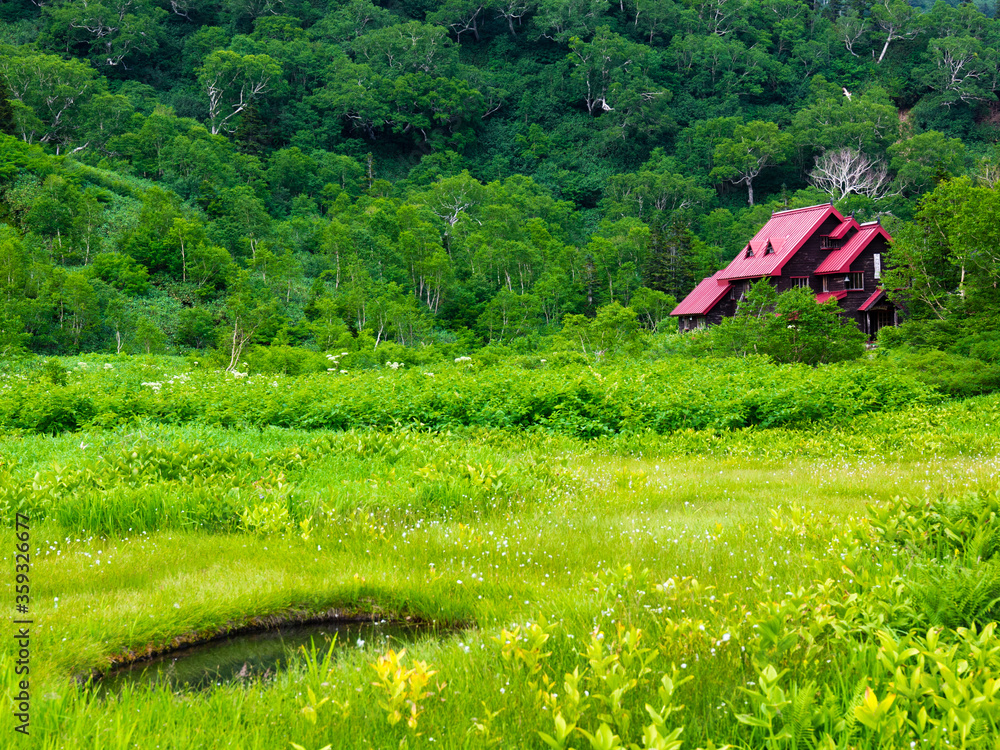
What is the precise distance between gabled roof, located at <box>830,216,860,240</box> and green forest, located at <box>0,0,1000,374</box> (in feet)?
13.2

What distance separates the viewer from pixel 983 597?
3.22m

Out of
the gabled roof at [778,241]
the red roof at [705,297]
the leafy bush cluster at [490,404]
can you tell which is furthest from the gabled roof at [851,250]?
the leafy bush cluster at [490,404]

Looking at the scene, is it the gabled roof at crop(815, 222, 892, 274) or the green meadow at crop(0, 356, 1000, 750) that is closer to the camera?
the green meadow at crop(0, 356, 1000, 750)

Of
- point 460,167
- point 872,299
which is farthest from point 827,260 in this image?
point 460,167

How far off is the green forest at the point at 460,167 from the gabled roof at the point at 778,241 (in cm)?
536

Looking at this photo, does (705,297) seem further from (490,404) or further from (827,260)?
(490,404)

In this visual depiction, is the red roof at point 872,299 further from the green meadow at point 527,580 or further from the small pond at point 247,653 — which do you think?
the small pond at point 247,653

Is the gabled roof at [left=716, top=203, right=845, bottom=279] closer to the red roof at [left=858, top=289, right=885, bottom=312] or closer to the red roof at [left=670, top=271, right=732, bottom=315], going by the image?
the red roof at [left=670, top=271, right=732, bottom=315]

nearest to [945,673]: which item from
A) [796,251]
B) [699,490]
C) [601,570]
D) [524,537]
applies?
[601,570]

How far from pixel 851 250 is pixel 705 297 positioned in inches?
372

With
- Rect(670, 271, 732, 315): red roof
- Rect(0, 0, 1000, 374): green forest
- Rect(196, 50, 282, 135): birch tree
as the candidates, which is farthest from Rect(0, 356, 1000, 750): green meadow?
Rect(196, 50, 282, 135): birch tree

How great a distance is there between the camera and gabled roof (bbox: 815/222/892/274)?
119ft

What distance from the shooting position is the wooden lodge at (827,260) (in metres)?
36.7

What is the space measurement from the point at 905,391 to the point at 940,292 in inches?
371
